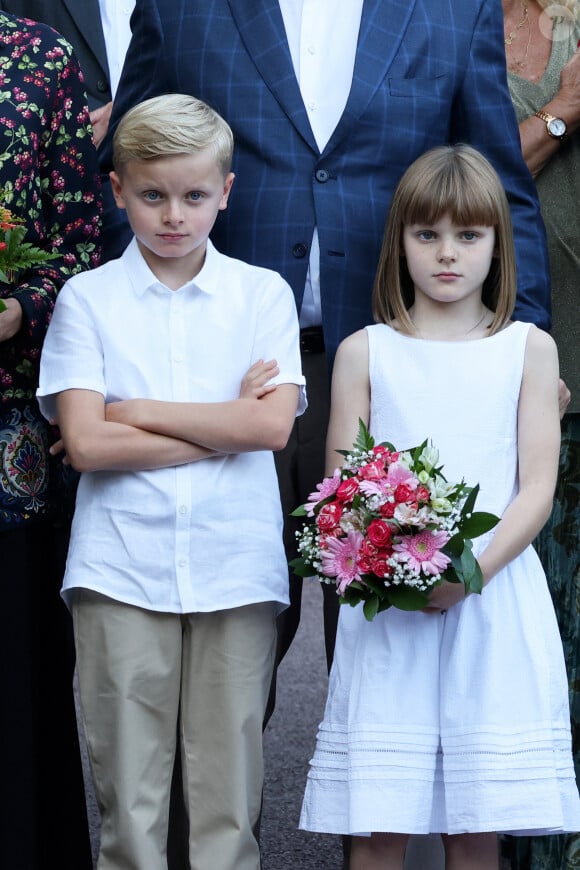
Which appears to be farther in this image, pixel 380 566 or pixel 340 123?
pixel 340 123

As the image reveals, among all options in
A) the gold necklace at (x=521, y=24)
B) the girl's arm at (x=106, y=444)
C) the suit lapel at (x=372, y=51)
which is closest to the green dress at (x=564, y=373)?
the gold necklace at (x=521, y=24)

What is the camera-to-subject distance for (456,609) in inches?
139

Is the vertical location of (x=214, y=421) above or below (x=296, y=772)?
above

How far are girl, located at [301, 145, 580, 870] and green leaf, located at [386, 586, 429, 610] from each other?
0.13 m

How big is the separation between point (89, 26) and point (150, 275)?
5.85 feet

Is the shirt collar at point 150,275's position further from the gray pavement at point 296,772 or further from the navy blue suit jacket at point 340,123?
the gray pavement at point 296,772

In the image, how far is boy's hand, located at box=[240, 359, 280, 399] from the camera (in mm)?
3502

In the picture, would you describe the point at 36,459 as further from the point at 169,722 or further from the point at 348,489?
the point at 348,489

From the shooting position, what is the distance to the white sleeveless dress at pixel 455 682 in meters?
3.42

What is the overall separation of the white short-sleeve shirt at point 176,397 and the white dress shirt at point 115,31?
1699 mm

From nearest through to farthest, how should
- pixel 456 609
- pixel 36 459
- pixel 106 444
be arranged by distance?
pixel 106 444 → pixel 456 609 → pixel 36 459

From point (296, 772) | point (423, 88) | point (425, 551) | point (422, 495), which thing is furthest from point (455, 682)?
point (296, 772)

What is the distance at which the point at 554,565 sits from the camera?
4344 mm

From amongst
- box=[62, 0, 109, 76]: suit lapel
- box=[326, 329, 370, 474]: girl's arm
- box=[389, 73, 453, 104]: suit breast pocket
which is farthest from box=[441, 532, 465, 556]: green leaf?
box=[62, 0, 109, 76]: suit lapel
